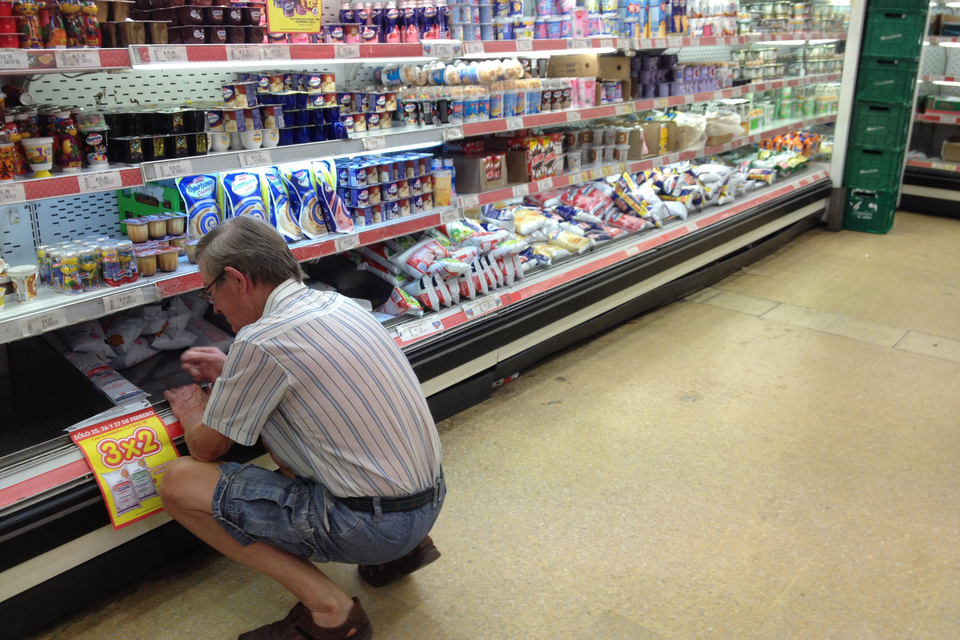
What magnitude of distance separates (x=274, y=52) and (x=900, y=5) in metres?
5.47

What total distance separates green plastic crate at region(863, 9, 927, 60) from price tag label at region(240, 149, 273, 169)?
5.53 metres

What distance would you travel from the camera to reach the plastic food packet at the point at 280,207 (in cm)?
297

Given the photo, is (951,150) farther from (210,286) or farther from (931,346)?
(210,286)

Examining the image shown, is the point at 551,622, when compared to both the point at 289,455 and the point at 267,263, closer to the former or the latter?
the point at 289,455

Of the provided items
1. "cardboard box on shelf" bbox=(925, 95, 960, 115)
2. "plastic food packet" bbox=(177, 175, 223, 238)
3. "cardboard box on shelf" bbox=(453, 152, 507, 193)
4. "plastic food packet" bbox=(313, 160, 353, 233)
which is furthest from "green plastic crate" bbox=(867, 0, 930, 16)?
"plastic food packet" bbox=(177, 175, 223, 238)

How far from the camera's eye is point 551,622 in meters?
2.26

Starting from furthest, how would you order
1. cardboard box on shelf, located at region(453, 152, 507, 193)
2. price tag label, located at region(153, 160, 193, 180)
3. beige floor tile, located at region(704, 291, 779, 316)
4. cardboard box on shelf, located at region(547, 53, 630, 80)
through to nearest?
beige floor tile, located at region(704, 291, 779, 316) → cardboard box on shelf, located at region(547, 53, 630, 80) → cardboard box on shelf, located at region(453, 152, 507, 193) → price tag label, located at region(153, 160, 193, 180)

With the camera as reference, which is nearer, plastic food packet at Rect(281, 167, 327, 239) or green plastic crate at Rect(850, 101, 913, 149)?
plastic food packet at Rect(281, 167, 327, 239)

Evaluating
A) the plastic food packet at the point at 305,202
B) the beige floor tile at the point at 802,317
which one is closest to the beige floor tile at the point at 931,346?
the beige floor tile at the point at 802,317

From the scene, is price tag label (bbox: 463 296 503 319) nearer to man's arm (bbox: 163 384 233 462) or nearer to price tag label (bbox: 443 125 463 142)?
price tag label (bbox: 443 125 463 142)

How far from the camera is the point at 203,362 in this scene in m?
2.32

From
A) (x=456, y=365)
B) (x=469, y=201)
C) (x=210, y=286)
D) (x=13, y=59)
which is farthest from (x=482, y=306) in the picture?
(x=13, y=59)

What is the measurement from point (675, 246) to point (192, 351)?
322 centimetres

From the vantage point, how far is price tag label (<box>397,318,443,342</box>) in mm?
3217
